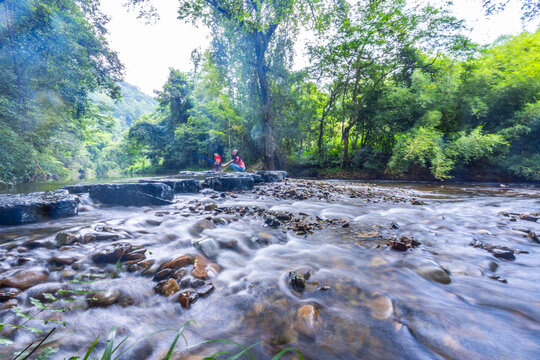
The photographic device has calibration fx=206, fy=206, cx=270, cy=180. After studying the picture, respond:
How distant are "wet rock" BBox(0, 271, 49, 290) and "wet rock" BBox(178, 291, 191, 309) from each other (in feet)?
3.50

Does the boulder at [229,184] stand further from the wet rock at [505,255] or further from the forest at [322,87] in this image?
the forest at [322,87]

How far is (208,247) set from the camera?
216 cm

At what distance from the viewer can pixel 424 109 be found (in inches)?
531

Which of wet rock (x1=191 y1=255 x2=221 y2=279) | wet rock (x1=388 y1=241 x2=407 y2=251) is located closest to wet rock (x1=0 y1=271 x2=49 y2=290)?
wet rock (x1=191 y1=255 x2=221 y2=279)

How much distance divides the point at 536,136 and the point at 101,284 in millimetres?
17858

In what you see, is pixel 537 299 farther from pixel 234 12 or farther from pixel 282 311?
pixel 234 12

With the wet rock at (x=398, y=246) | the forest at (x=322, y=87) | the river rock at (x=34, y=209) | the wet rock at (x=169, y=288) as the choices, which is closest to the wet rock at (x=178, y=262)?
the wet rock at (x=169, y=288)

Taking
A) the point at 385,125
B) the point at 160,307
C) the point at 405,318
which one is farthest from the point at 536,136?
the point at 160,307

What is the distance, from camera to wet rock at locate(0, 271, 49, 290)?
1.40 m

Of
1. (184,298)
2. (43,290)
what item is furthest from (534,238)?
(43,290)

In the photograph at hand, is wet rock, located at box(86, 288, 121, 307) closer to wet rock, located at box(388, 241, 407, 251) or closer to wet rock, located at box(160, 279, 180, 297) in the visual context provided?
wet rock, located at box(160, 279, 180, 297)

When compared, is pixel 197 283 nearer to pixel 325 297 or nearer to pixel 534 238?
pixel 325 297

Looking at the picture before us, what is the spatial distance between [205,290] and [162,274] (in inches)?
16.6

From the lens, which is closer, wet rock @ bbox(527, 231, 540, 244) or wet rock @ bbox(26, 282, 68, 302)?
wet rock @ bbox(26, 282, 68, 302)
